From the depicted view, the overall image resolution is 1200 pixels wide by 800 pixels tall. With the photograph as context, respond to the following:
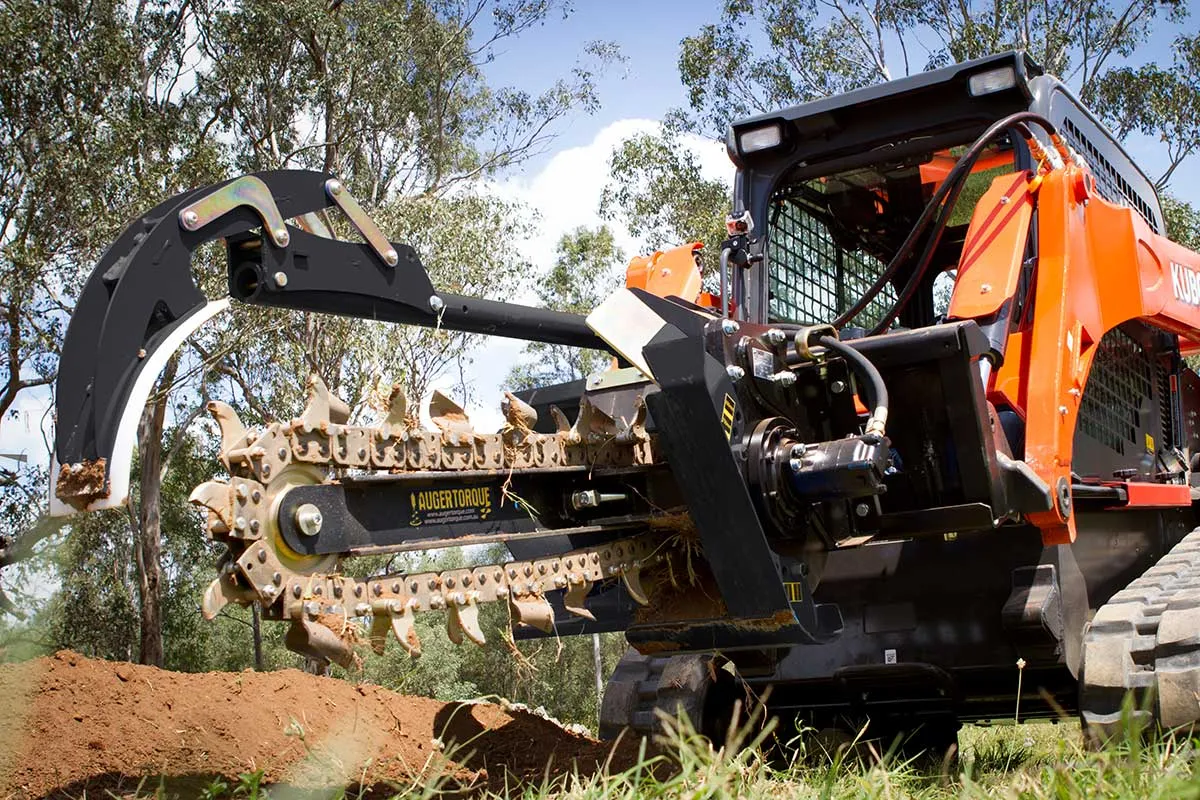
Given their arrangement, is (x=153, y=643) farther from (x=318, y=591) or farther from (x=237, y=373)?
(x=318, y=591)

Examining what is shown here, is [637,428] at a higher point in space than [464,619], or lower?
higher

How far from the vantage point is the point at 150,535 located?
17969 mm

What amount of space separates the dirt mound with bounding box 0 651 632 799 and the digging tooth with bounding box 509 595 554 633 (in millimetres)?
642

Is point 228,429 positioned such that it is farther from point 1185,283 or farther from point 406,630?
point 1185,283

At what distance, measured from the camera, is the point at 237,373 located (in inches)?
742

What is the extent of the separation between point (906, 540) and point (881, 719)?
1148 millimetres

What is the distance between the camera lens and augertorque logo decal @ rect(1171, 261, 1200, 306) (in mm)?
5719

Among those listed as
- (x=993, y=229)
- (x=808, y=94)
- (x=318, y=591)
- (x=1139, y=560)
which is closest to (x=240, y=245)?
(x=318, y=591)

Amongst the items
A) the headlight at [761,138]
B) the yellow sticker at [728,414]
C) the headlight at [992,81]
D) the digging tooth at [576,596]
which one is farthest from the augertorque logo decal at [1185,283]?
the digging tooth at [576,596]

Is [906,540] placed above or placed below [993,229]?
below

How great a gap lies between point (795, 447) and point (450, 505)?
1.19 m

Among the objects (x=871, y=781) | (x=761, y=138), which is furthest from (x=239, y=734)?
(x=761, y=138)

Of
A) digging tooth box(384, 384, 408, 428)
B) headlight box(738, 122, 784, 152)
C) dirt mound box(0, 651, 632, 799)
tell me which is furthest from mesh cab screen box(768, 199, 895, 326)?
digging tooth box(384, 384, 408, 428)

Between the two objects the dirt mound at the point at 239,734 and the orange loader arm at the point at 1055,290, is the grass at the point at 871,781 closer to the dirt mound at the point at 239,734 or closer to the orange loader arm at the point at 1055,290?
the dirt mound at the point at 239,734
